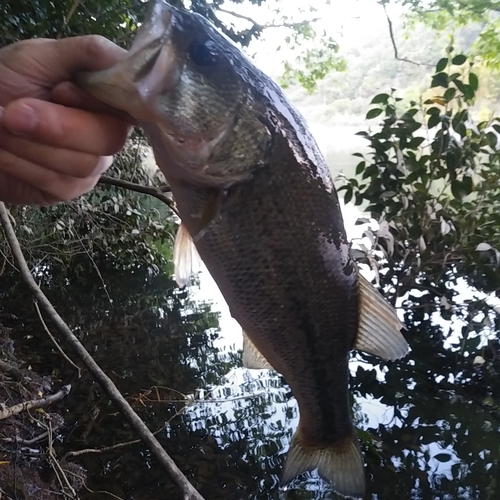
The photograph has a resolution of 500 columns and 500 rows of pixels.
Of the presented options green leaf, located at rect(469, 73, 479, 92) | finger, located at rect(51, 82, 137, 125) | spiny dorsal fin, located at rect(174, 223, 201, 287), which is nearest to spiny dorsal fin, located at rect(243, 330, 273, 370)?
spiny dorsal fin, located at rect(174, 223, 201, 287)

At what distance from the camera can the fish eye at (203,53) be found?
3.85 feet

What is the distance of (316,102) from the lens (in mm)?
12062

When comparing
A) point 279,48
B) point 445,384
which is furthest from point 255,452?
point 279,48

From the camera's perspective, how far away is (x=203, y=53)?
3.88 feet

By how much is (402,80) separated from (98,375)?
8.70m

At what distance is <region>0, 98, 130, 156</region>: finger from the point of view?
998 mm

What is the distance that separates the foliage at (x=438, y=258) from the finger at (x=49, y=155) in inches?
104

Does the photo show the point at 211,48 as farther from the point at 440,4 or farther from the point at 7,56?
the point at 440,4

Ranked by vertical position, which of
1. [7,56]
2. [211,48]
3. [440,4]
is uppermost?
[440,4]

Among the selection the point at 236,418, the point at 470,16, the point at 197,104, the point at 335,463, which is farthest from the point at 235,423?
the point at 470,16

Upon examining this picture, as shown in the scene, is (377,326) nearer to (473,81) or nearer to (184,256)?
(184,256)

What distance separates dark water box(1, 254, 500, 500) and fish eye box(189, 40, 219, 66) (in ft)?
8.52

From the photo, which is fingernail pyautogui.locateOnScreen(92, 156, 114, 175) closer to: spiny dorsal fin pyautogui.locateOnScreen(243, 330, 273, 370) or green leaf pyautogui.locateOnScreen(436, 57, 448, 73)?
spiny dorsal fin pyautogui.locateOnScreen(243, 330, 273, 370)

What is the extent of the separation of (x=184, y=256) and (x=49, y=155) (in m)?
0.41
